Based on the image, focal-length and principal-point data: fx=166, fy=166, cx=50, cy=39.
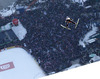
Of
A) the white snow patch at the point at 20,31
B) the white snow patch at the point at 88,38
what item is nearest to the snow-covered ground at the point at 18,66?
the white snow patch at the point at 20,31

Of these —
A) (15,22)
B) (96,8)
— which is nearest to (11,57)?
(15,22)

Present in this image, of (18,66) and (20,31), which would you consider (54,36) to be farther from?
(18,66)

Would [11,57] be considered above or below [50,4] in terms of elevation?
below

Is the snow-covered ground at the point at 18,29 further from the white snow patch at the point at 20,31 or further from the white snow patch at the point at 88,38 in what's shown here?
the white snow patch at the point at 88,38

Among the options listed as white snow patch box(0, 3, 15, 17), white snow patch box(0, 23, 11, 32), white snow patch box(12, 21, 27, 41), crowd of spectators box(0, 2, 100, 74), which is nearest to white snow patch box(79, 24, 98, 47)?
crowd of spectators box(0, 2, 100, 74)

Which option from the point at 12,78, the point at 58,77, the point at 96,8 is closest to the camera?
the point at 58,77

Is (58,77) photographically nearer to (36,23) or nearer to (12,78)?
(12,78)
